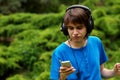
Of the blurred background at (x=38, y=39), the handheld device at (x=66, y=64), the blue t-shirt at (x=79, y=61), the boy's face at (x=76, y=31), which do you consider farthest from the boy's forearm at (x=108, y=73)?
the blurred background at (x=38, y=39)

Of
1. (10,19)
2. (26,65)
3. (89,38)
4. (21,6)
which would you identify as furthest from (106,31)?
(21,6)

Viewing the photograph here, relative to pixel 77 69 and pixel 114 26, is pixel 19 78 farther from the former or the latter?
pixel 77 69

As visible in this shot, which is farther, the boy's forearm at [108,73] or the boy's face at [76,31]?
the boy's forearm at [108,73]

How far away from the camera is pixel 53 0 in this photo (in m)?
9.27

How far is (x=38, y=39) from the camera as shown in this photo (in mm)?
5688

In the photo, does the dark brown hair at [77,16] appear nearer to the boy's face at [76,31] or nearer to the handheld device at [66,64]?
the boy's face at [76,31]

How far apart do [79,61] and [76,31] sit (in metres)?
0.19

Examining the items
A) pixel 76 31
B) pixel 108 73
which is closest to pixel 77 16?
pixel 76 31

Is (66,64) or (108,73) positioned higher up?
(66,64)

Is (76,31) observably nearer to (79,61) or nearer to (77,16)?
(77,16)

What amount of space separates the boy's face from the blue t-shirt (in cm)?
9

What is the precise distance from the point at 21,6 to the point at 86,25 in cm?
700

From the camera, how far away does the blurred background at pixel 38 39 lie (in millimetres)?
5160

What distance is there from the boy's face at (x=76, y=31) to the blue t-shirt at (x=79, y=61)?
9 centimetres
